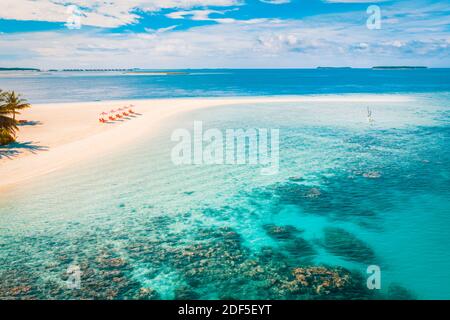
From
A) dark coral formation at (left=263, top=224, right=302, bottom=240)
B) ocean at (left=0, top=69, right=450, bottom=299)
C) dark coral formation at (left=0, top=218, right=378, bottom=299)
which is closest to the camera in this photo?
dark coral formation at (left=0, top=218, right=378, bottom=299)

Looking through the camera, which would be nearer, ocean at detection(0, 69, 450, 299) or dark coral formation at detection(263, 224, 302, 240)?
ocean at detection(0, 69, 450, 299)

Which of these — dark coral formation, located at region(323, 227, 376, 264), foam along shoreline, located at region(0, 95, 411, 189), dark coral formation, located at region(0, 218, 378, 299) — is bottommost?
dark coral formation, located at region(0, 218, 378, 299)

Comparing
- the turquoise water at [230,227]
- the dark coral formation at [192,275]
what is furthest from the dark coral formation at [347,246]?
the dark coral formation at [192,275]

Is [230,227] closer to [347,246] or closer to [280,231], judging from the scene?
[280,231]

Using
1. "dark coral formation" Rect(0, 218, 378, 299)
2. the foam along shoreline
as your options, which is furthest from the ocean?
the foam along shoreline

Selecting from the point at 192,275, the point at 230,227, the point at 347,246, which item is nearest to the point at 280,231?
the point at 230,227

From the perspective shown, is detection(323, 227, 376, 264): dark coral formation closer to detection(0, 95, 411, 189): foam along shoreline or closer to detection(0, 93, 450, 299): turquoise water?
detection(0, 93, 450, 299): turquoise water

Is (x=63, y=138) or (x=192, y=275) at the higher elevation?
(x=63, y=138)
